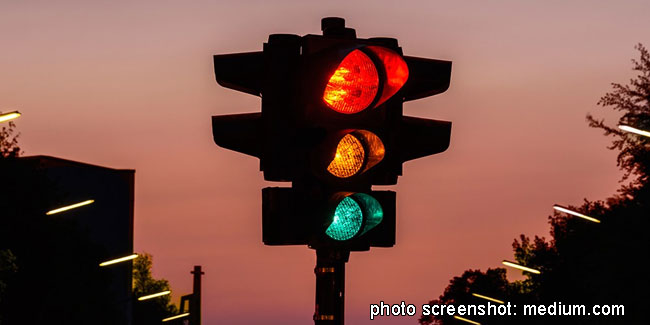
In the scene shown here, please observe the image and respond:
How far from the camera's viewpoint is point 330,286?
6277 millimetres

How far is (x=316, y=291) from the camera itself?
20.6 feet

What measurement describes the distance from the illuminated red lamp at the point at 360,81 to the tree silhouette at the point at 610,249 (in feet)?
120

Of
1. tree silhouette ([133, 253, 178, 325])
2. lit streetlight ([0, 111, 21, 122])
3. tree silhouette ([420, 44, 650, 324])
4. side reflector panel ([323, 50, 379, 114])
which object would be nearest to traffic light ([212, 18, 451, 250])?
side reflector panel ([323, 50, 379, 114])

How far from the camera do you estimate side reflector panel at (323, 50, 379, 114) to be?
6203mm

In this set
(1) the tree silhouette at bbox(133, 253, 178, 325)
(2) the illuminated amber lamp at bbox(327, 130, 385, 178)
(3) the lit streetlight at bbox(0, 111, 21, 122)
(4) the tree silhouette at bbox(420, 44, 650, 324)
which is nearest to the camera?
(2) the illuminated amber lamp at bbox(327, 130, 385, 178)

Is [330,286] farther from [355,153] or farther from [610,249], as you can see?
[610,249]

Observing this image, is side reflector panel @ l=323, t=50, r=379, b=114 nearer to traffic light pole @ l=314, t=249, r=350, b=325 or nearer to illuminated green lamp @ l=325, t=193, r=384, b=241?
illuminated green lamp @ l=325, t=193, r=384, b=241

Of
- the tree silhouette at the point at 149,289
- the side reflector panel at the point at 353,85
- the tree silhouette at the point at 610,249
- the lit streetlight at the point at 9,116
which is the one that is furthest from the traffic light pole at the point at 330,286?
the tree silhouette at the point at 149,289

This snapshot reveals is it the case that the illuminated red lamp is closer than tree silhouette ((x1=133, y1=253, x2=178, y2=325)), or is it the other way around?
the illuminated red lamp

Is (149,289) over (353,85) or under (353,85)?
over

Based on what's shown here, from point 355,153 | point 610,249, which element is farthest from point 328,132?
point 610,249

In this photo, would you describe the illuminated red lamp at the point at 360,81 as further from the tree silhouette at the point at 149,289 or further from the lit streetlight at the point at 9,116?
the tree silhouette at the point at 149,289

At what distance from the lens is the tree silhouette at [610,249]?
42562 mm

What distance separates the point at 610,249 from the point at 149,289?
286ft
